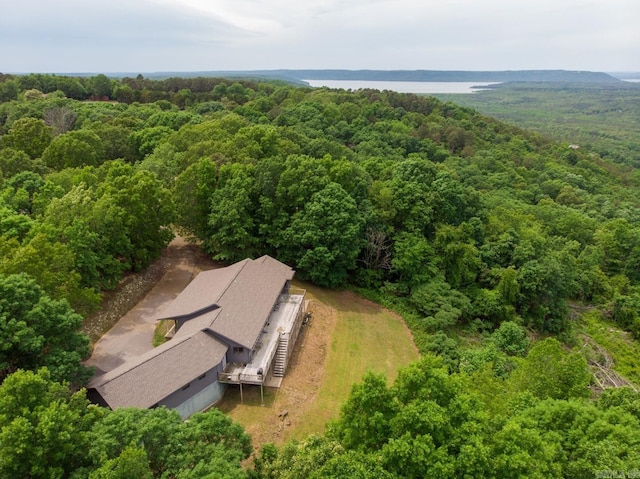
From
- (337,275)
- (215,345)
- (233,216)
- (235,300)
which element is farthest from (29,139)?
(215,345)

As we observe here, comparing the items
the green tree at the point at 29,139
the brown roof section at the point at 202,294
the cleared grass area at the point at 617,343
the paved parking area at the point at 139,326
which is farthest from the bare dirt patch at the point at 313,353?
the green tree at the point at 29,139

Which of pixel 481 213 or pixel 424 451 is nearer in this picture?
pixel 424 451

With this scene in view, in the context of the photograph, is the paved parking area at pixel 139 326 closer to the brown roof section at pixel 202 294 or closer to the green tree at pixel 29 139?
the brown roof section at pixel 202 294

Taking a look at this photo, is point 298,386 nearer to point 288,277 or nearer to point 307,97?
point 288,277

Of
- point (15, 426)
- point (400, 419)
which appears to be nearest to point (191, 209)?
point (15, 426)

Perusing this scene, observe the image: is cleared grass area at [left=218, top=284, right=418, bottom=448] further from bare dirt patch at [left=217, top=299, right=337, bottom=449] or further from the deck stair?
the deck stair

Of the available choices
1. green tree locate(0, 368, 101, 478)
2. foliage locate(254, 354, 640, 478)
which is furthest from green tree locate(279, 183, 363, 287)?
green tree locate(0, 368, 101, 478)
